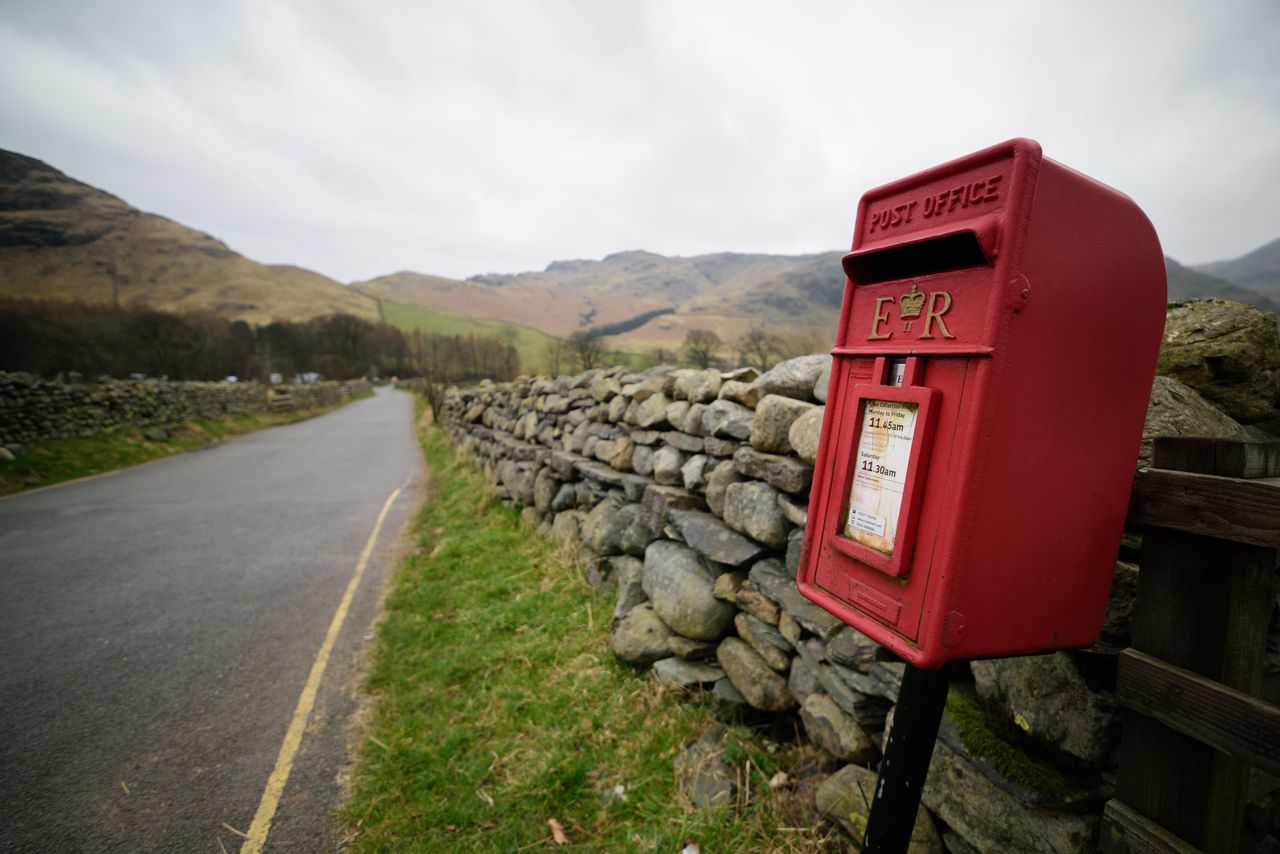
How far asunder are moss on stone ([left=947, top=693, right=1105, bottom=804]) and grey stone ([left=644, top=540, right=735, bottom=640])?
5.12ft

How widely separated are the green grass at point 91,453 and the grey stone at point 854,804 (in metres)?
13.4

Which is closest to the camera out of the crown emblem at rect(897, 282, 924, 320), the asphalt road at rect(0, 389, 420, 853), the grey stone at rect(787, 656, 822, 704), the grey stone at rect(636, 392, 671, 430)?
the crown emblem at rect(897, 282, 924, 320)

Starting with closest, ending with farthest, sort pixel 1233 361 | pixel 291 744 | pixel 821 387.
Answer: pixel 1233 361 → pixel 821 387 → pixel 291 744

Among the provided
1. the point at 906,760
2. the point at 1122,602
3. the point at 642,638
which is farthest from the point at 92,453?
the point at 1122,602

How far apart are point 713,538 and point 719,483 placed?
37 cm

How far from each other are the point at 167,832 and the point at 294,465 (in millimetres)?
11278

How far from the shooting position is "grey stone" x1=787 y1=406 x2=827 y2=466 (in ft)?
8.73

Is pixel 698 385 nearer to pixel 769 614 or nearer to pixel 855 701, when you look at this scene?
pixel 769 614

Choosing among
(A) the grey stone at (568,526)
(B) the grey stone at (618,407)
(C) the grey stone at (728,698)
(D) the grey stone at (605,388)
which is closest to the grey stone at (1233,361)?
(C) the grey stone at (728,698)

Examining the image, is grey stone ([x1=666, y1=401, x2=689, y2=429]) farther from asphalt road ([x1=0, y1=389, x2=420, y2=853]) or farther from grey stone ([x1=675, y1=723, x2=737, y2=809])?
asphalt road ([x1=0, y1=389, x2=420, y2=853])

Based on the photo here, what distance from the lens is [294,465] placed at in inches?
483

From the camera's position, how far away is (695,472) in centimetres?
381

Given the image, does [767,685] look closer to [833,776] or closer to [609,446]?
[833,776]

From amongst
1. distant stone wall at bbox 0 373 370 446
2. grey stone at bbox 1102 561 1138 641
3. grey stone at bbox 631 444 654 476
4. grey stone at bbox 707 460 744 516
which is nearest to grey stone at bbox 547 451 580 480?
grey stone at bbox 631 444 654 476
